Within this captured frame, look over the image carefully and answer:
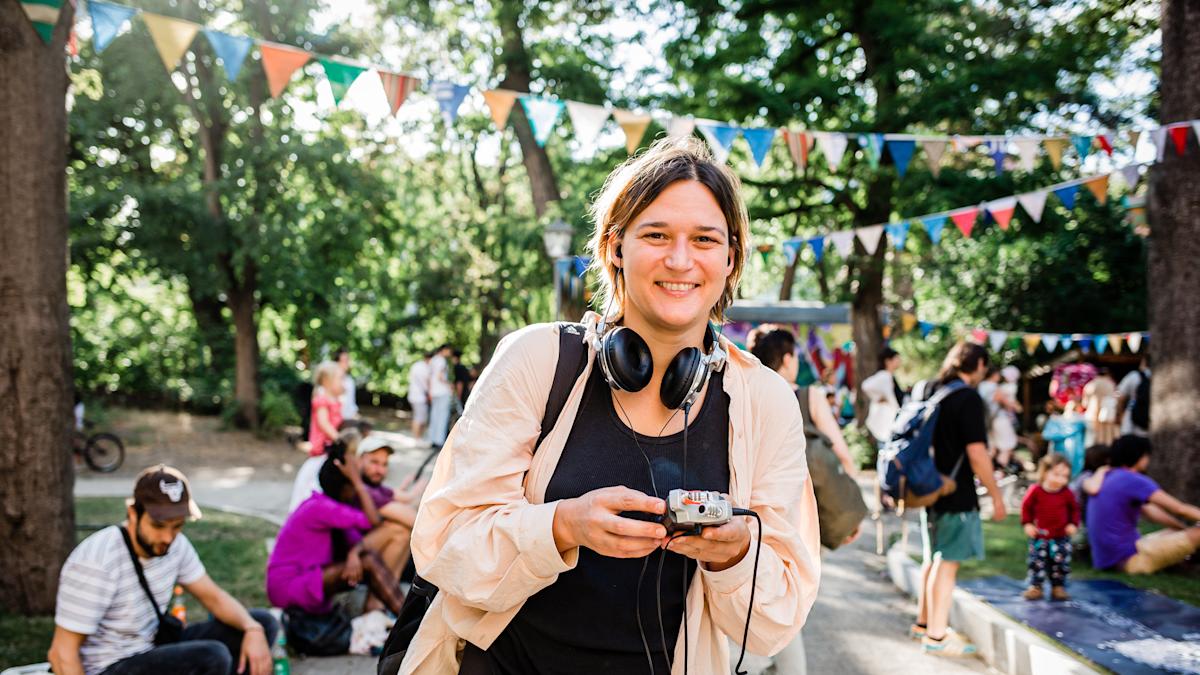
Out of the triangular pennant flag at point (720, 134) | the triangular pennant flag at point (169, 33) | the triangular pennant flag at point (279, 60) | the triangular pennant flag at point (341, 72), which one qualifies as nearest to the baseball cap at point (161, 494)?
the triangular pennant flag at point (169, 33)

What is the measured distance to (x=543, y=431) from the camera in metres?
1.72

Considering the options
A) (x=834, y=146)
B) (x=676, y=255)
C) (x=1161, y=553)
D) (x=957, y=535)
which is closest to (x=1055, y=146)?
(x=834, y=146)

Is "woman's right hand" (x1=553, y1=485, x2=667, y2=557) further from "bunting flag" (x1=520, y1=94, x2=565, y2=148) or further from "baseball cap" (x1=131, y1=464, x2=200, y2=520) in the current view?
"bunting flag" (x1=520, y1=94, x2=565, y2=148)

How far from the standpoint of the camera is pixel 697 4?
48.9 feet

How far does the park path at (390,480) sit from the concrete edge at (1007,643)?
0.51ft

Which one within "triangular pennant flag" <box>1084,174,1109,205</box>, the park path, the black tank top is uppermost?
"triangular pennant flag" <box>1084,174,1109,205</box>

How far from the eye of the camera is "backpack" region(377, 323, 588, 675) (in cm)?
173

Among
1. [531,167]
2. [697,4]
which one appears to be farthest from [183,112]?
[697,4]

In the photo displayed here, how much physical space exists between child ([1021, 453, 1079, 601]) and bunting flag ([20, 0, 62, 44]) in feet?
24.0

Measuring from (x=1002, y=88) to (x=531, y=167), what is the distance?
806 centimetres

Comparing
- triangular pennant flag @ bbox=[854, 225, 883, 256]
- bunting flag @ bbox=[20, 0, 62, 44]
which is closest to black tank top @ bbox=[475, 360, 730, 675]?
bunting flag @ bbox=[20, 0, 62, 44]

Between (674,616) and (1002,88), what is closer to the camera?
(674,616)

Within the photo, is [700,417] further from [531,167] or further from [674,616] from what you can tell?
[531,167]

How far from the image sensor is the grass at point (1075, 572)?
22.3 feet
